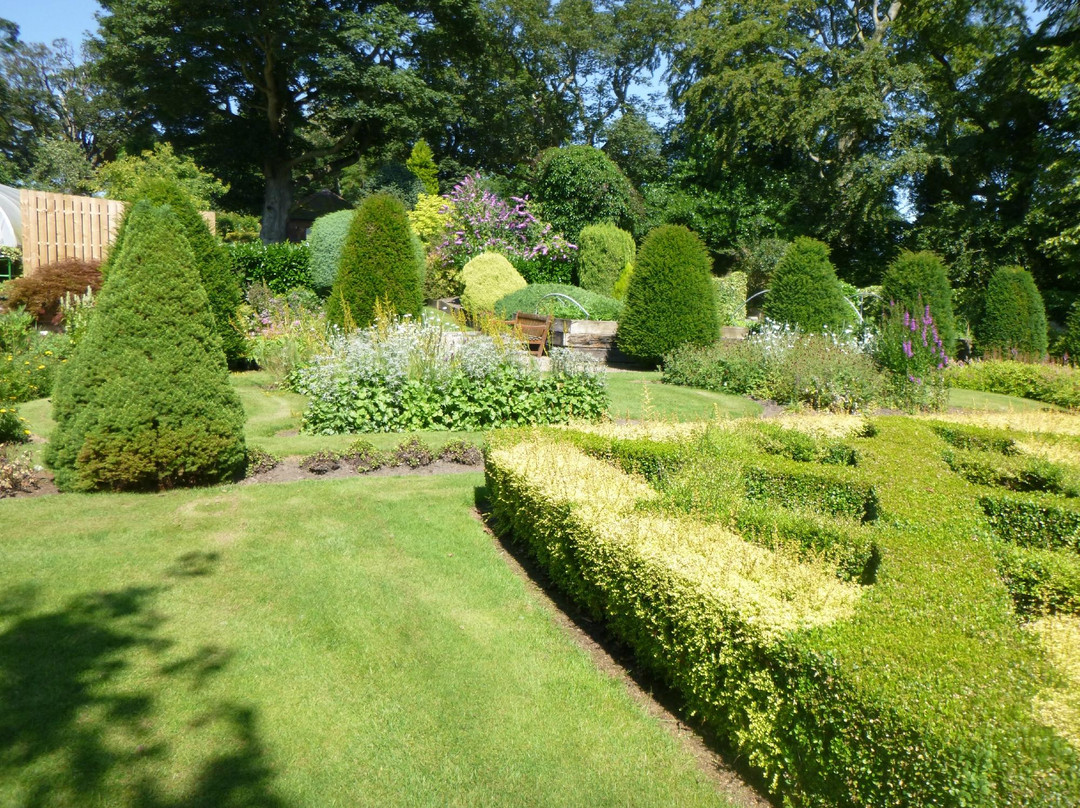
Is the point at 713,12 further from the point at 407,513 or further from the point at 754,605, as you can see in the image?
the point at 754,605

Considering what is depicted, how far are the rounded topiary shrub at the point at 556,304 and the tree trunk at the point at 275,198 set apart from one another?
17596 mm

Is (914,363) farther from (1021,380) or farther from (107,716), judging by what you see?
(107,716)

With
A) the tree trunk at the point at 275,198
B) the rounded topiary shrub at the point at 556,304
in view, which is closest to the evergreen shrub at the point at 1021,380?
the rounded topiary shrub at the point at 556,304

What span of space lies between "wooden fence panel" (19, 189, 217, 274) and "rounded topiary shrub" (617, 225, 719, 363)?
829 cm

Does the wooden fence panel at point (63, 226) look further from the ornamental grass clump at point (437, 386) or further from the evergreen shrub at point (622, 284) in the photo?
the evergreen shrub at point (622, 284)

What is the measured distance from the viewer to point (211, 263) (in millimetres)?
11422

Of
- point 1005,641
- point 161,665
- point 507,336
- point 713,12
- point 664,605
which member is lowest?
point 161,665

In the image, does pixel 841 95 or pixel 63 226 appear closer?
pixel 63 226

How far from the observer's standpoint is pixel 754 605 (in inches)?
115

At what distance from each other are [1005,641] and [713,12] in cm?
2981

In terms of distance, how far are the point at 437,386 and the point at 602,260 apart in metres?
13.7

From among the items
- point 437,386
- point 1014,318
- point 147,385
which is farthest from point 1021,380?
point 147,385

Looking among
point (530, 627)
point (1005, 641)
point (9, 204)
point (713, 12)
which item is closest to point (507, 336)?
point (530, 627)

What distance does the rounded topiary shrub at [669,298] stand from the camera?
42.0 ft
